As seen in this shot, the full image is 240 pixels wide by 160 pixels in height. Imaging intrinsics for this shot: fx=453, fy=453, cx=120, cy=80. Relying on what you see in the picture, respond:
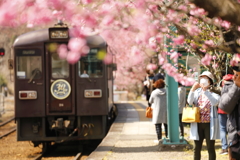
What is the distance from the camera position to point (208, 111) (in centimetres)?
650

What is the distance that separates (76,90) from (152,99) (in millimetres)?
1872

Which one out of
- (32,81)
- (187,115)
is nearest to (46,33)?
(32,81)

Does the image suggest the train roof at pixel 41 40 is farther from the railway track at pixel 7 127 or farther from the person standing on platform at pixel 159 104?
the railway track at pixel 7 127

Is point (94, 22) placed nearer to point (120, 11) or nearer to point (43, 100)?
point (120, 11)

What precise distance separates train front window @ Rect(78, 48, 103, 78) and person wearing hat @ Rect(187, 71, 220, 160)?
4314 millimetres

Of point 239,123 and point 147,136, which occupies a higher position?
point 239,123

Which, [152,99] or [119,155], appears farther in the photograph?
Result: [152,99]

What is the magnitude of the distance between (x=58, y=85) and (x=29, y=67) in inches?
30.9

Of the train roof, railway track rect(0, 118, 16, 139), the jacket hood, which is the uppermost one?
the train roof

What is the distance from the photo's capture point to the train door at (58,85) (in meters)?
10.4

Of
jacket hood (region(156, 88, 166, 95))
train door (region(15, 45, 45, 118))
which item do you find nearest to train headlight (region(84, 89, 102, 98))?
train door (region(15, 45, 45, 118))

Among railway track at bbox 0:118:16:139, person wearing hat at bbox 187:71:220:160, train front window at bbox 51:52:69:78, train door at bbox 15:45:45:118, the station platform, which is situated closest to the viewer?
person wearing hat at bbox 187:71:220:160

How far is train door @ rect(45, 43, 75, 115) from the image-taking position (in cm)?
1042

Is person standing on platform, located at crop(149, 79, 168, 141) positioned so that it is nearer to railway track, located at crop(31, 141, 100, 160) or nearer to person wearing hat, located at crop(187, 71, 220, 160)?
railway track, located at crop(31, 141, 100, 160)
